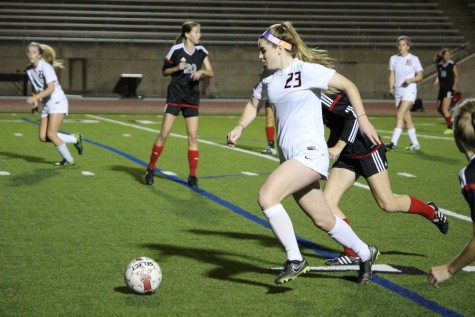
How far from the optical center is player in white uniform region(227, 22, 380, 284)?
5742 millimetres

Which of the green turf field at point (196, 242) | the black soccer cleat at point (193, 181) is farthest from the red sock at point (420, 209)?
the black soccer cleat at point (193, 181)

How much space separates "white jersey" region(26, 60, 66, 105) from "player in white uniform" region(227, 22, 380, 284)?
7.27 metres

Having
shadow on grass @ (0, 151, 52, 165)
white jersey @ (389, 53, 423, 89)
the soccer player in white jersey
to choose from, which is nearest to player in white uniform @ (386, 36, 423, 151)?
white jersey @ (389, 53, 423, 89)

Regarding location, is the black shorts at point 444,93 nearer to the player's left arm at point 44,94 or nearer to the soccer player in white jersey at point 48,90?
the soccer player in white jersey at point 48,90

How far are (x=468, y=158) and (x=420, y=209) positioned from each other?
10.1ft

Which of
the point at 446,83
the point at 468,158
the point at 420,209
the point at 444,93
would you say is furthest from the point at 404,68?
the point at 468,158

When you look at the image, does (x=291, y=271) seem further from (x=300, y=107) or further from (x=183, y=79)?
(x=183, y=79)

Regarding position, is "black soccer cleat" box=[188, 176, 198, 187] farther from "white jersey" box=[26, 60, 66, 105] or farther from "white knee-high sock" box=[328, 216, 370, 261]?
"white knee-high sock" box=[328, 216, 370, 261]

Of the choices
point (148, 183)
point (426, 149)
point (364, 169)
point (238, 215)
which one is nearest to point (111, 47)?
point (426, 149)

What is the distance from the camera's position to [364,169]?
6.76 meters

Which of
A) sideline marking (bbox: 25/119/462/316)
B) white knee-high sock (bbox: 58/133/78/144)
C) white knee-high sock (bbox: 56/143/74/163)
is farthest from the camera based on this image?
white knee-high sock (bbox: 58/133/78/144)

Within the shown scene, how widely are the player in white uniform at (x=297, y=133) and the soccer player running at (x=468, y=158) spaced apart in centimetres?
154

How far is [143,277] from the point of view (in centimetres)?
579

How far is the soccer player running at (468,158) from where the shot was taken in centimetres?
411
